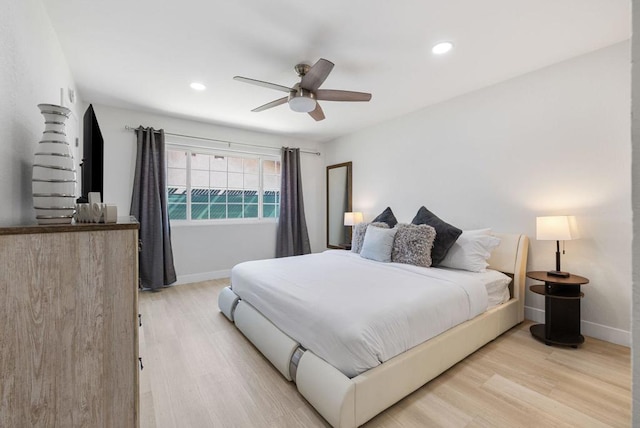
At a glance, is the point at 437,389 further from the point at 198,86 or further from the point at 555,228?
the point at 198,86

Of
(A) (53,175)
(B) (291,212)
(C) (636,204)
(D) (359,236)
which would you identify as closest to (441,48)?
(D) (359,236)

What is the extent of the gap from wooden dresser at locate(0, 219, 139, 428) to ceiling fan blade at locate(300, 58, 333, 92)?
168cm

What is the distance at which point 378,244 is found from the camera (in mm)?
3096

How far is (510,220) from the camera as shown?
2.99 metres

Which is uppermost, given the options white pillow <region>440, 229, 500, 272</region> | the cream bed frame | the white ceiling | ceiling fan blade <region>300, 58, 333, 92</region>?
the white ceiling

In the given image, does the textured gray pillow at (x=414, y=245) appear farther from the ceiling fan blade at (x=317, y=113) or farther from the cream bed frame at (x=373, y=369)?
the ceiling fan blade at (x=317, y=113)

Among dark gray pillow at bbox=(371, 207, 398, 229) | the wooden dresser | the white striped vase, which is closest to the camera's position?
the wooden dresser

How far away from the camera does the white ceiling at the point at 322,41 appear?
6.20 feet

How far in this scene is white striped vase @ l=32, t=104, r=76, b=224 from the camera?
116 cm

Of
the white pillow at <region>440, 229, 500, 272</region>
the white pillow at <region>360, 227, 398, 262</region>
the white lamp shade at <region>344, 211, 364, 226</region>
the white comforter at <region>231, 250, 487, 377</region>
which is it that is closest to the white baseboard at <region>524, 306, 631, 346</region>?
the white pillow at <region>440, 229, 500, 272</region>

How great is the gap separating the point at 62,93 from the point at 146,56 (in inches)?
30.4

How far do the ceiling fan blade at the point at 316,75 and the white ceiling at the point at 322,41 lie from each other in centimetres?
29

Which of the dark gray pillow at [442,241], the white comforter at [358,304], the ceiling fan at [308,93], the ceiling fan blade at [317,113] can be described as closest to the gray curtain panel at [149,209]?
the white comforter at [358,304]

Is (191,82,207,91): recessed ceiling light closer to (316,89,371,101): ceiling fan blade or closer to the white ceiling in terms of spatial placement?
the white ceiling
